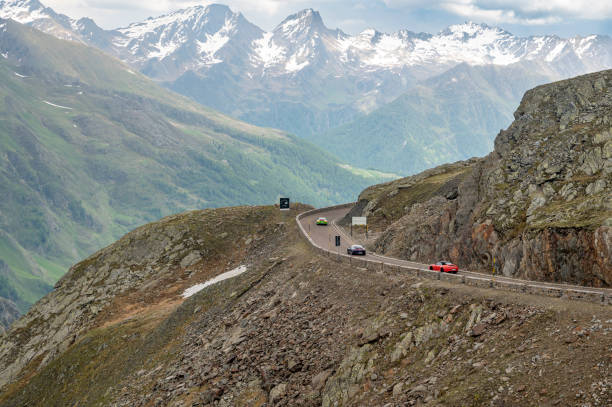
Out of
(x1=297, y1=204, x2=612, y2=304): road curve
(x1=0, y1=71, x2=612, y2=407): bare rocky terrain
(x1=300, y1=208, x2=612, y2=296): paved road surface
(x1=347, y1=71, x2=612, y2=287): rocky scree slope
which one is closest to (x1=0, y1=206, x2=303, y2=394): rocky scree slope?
(x1=0, y1=71, x2=612, y2=407): bare rocky terrain

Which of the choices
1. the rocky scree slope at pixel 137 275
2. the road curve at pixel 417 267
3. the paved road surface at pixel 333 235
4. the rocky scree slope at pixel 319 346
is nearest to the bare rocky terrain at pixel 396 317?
the rocky scree slope at pixel 319 346

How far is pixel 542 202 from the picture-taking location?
45.2m

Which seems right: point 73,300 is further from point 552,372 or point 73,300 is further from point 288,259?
point 552,372

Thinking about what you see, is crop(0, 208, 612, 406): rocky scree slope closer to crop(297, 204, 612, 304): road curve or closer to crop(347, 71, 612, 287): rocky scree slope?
crop(297, 204, 612, 304): road curve

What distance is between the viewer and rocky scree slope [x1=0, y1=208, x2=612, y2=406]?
84.2 feet

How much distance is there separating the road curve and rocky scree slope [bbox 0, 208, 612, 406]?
4.41 feet

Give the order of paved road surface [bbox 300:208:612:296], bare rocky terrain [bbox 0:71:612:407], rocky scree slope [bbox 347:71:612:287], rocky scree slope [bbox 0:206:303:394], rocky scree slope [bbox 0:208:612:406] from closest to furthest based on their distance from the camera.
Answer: rocky scree slope [bbox 0:208:612:406], bare rocky terrain [bbox 0:71:612:407], rocky scree slope [bbox 347:71:612:287], paved road surface [bbox 300:208:612:296], rocky scree slope [bbox 0:206:303:394]

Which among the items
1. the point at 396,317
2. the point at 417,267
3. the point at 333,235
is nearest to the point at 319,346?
the point at 396,317

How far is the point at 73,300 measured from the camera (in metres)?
87.9

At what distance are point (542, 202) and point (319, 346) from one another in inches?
839

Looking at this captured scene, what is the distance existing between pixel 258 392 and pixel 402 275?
45.4 ft

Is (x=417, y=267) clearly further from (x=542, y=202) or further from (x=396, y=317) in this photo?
(x=396, y=317)

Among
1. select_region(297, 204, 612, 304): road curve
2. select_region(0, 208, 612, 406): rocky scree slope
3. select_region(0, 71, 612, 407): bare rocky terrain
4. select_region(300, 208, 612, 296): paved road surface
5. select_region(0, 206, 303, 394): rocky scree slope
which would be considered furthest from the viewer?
select_region(0, 206, 303, 394): rocky scree slope

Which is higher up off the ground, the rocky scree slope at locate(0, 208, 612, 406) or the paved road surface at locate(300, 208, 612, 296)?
the paved road surface at locate(300, 208, 612, 296)
